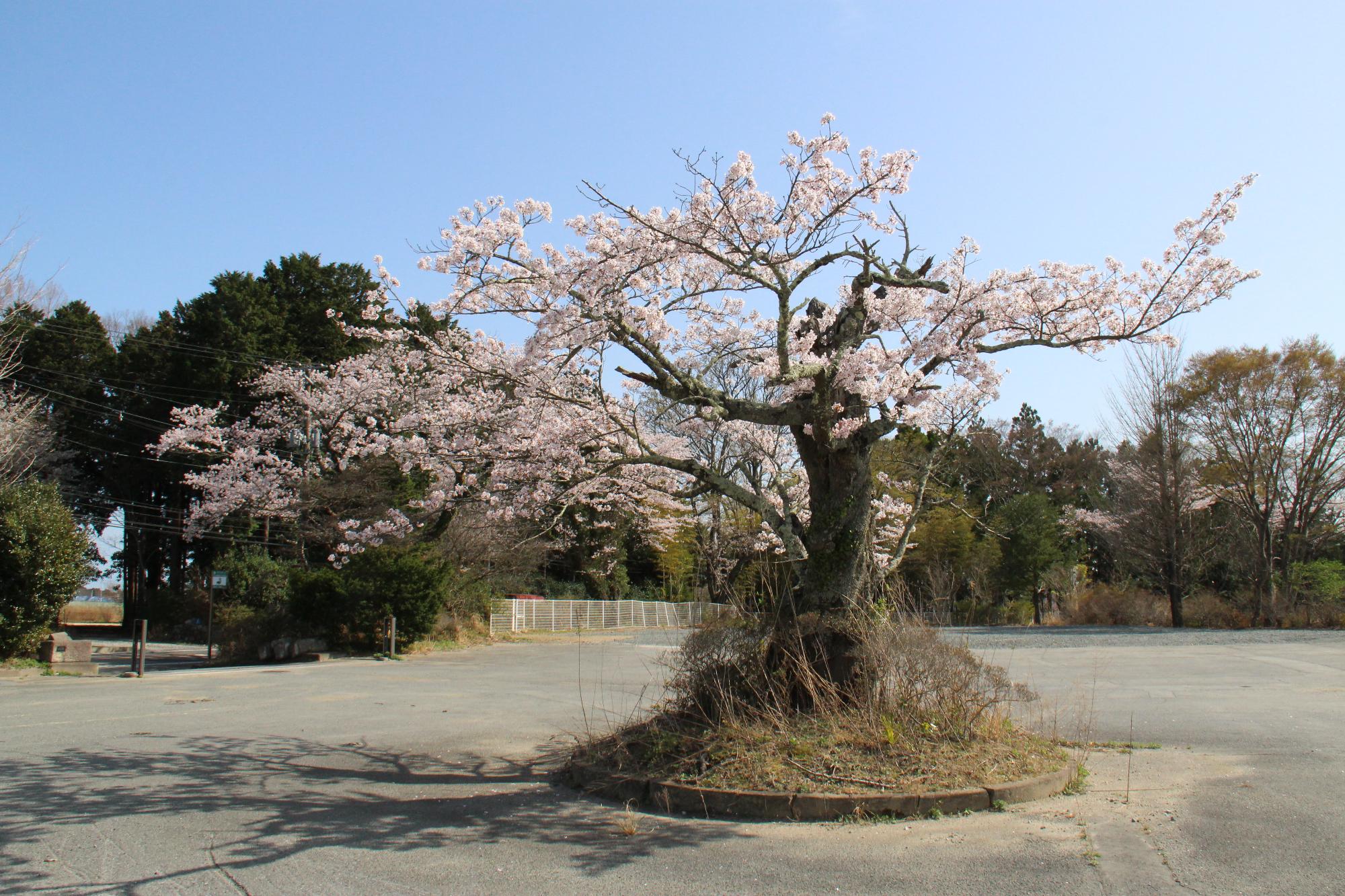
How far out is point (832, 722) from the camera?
21.5 feet

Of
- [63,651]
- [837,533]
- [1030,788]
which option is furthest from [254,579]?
[1030,788]

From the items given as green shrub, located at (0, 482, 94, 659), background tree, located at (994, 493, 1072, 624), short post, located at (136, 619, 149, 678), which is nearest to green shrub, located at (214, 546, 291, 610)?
green shrub, located at (0, 482, 94, 659)

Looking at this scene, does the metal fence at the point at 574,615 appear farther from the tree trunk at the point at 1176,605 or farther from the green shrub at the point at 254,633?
the tree trunk at the point at 1176,605

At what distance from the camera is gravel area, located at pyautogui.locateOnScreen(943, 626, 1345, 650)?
20609 millimetres

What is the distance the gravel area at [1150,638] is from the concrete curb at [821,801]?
1246 cm

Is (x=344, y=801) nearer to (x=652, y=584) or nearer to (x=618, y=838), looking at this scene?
(x=618, y=838)

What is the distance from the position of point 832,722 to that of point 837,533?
1611mm

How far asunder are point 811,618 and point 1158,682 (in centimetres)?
915

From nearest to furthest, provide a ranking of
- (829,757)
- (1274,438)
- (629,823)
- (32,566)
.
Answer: (629,823) → (829,757) → (32,566) → (1274,438)

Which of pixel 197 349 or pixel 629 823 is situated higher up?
pixel 197 349

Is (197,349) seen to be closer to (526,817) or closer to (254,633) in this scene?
(254,633)

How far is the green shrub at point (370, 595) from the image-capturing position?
67.8ft

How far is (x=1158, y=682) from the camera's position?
1328 cm

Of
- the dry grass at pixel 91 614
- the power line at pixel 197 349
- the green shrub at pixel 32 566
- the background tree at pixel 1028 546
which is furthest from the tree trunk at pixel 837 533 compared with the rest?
the dry grass at pixel 91 614
